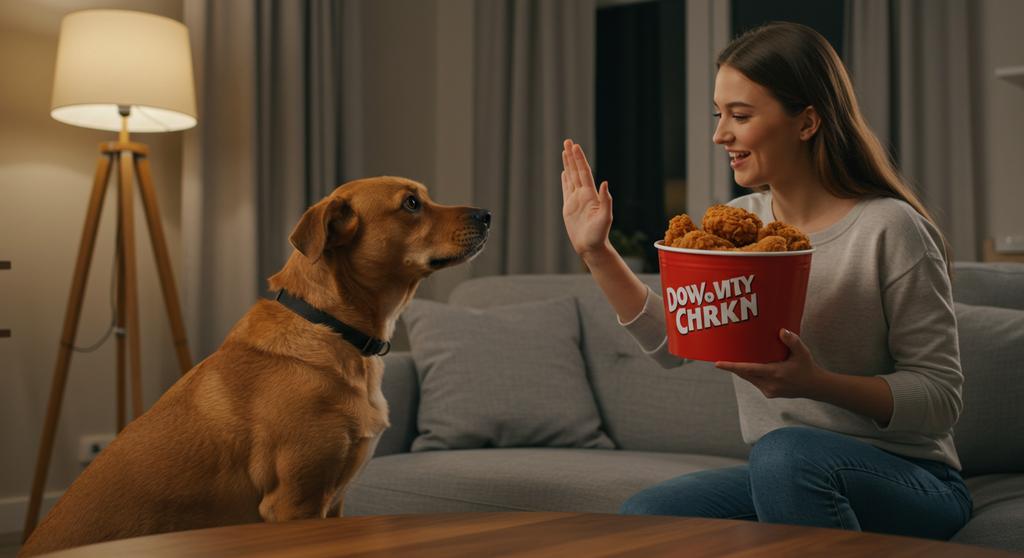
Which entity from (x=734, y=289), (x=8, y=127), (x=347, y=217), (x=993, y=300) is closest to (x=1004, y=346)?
(x=993, y=300)

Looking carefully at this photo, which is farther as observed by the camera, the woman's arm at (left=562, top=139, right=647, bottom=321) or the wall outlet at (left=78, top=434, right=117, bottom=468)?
the wall outlet at (left=78, top=434, right=117, bottom=468)

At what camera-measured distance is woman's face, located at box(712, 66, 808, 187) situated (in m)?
1.46

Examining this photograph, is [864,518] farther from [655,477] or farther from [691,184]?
[691,184]

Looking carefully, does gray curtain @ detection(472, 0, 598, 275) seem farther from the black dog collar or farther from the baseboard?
the black dog collar

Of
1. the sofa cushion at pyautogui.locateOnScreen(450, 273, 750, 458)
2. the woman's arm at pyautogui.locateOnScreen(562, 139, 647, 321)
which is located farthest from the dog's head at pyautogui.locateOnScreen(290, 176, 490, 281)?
the sofa cushion at pyautogui.locateOnScreen(450, 273, 750, 458)

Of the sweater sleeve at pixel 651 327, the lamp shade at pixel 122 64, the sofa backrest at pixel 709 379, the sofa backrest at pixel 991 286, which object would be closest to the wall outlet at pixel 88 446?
the lamp shade at pixel 122 64

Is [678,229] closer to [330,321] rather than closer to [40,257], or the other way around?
[330,321]

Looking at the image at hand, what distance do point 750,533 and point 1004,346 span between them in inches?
53.8

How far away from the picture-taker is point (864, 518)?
1.33 m

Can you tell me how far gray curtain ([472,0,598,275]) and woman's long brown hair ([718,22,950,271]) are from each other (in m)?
2.81

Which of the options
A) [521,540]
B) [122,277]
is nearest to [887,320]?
[521,540]

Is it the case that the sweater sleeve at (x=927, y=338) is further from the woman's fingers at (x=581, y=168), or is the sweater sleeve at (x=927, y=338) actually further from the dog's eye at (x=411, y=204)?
the dog's eye at (x=411, y=204)

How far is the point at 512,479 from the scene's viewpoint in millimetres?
2135

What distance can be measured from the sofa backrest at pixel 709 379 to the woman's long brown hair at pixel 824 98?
23.4 inches
